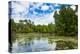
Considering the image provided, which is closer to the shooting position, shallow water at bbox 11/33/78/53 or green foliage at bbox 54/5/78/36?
shallow water at bbox 11/33/78/53

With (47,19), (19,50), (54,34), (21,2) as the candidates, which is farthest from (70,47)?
(21,2)

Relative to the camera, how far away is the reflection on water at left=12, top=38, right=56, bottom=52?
4.38ft

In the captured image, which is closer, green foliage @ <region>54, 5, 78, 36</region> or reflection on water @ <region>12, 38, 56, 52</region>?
reflection on water @ <region>12, 38, 56, 52</region>

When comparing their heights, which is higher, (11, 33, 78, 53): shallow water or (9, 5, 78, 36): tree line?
(9, 5, 78, 36): tree line

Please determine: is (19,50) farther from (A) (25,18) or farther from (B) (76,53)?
(B) (76,53)

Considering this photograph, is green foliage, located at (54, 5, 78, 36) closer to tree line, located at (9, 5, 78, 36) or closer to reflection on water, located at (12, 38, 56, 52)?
tree line, located at (9, 5, 78, 36)

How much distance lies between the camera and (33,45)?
137 cm

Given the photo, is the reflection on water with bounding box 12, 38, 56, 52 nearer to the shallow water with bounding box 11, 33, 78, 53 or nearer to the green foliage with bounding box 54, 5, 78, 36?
the shallow water with bounding box 11, 33, 78, 53

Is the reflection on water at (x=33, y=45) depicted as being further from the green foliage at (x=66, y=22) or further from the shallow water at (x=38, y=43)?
the green foliage at (x=66, y=22)

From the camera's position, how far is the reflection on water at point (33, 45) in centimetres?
133

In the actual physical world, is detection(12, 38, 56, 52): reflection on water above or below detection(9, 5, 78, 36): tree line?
below

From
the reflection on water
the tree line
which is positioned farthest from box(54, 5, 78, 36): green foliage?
the reflection on water

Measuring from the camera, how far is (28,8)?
53.8 inches

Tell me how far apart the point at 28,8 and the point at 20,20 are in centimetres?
12
